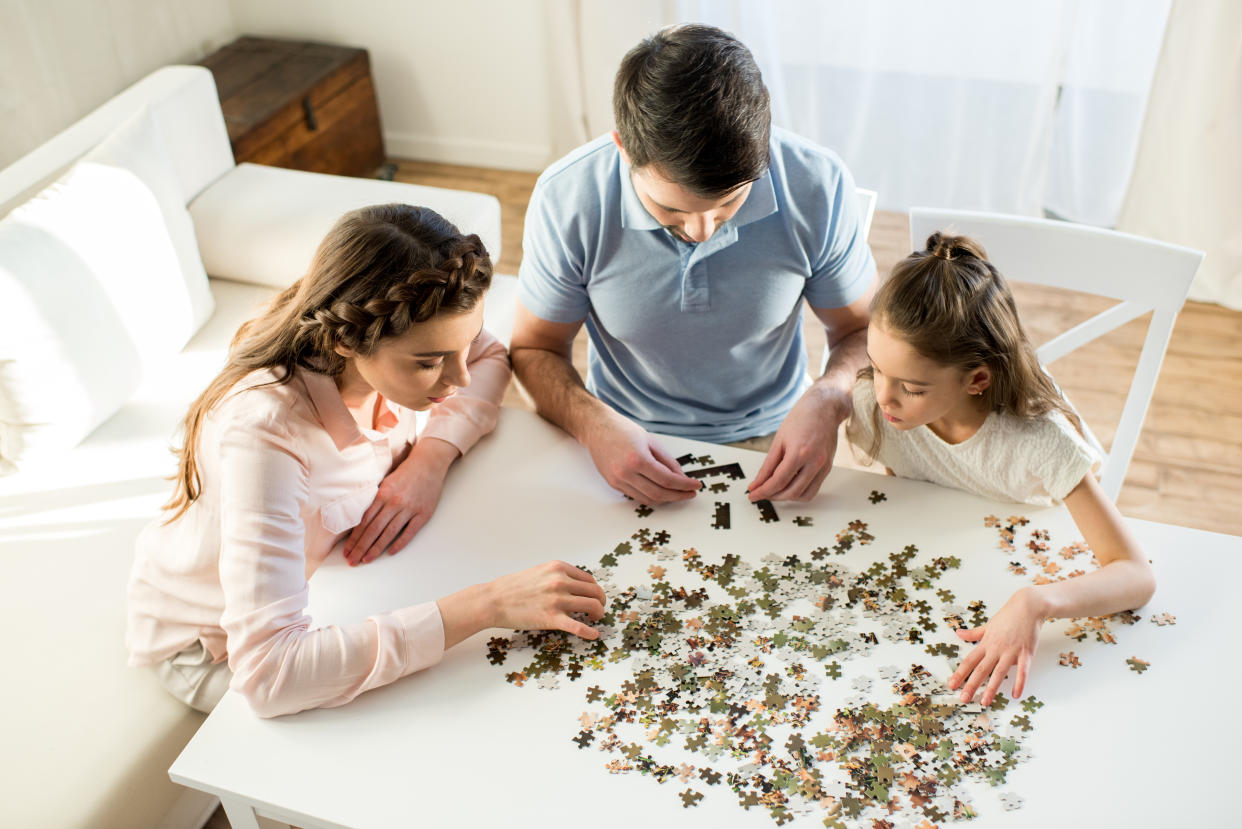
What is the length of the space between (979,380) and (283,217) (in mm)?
1947

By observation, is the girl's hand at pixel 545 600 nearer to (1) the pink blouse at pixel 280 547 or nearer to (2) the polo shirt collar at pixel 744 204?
(1) the pink blouse at pixel 280 547

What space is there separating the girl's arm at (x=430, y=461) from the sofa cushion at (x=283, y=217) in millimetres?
949

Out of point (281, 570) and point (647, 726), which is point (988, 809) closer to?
point (647, 726)

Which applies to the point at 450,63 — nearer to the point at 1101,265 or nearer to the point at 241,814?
the point at 1101,265

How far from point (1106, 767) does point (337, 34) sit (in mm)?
3976

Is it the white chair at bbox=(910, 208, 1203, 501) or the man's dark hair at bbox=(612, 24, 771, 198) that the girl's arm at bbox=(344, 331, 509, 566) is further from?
the white chair at bbox=(910, 208, 1203, 501)

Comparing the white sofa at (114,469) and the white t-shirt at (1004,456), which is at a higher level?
the white t-shirt at (1004,456)

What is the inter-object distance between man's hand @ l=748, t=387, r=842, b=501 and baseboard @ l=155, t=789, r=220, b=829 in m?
1.16

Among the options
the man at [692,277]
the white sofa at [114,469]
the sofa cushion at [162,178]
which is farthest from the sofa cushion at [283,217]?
the man at [692,277]

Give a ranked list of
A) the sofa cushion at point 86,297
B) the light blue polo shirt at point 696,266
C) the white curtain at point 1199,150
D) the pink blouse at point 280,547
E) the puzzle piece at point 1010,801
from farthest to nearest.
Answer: the white curtain at point 1199,150
the sofa cushion at point 86,297
the light blue polo shirt at point 696,266
the pink blouse at point 280,547
the puzzle piece at point 1010,801

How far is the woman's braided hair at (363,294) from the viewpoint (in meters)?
1.39

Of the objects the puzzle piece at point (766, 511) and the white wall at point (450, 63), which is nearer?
the puzzle piece at point (766, 511)

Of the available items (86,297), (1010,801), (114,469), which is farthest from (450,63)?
(1010,801)

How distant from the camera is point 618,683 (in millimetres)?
1330
